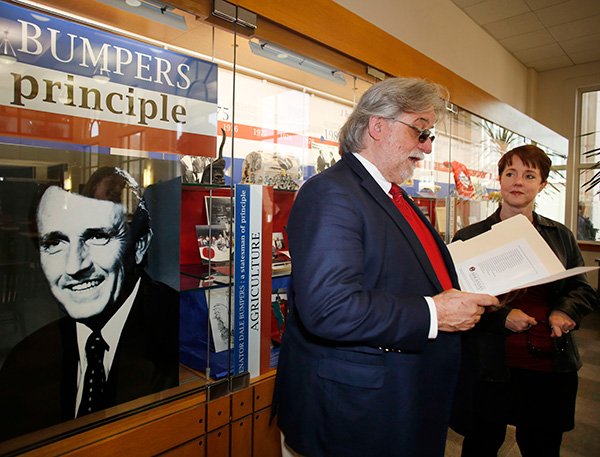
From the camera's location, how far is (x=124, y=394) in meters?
1.28

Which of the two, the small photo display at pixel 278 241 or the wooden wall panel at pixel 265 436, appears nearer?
the wooden wall panel at pixel 265 436

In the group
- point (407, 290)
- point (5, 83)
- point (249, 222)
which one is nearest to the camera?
point (5, 83)

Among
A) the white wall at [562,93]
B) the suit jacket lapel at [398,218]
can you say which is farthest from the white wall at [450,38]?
the suit jacket lapel at [398,218]

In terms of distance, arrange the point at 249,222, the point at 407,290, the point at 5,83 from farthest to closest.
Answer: the point at 249,222 < the point at 407,290 < the point at 5,83

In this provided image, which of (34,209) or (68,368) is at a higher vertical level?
(34,209)

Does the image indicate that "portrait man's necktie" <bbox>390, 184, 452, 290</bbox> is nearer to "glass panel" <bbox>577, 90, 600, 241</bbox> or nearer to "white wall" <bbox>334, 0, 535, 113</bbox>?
"white wall" <bbox>334, 0, 535, 113</bbox>

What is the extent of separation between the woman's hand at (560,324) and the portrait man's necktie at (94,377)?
166 centimetres

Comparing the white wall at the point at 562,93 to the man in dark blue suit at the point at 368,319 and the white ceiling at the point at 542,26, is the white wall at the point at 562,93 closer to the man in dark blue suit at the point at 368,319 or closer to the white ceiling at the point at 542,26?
the white ceiling at the point at 542,26

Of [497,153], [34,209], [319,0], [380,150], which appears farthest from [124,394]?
[497,153]

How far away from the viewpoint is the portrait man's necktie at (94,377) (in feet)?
3.91

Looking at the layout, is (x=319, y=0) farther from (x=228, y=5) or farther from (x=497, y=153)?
(x=497, y=153)

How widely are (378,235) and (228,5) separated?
912 mm

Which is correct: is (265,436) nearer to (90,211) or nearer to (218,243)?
(218,243)

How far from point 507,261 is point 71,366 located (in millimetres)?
1394
